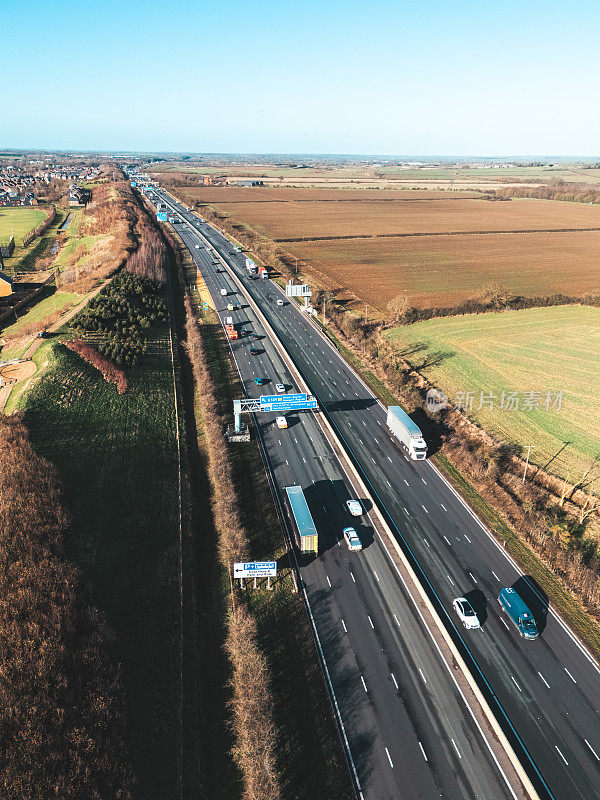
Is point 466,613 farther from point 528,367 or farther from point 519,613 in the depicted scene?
point 528,367

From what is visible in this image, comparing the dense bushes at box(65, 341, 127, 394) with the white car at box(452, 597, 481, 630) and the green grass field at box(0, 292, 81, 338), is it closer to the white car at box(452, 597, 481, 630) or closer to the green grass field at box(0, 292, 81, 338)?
the green grass field at box(0, 292, 81, 338)

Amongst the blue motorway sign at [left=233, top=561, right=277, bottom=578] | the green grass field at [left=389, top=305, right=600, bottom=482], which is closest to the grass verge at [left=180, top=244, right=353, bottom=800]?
the blue motorway sign at [left=233, top=561, right=277, bottom=578]

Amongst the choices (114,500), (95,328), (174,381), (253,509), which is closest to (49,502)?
(114,500)

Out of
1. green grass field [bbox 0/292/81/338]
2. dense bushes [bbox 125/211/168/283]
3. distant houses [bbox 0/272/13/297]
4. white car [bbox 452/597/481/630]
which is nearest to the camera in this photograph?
white car [bbox 452/597/481/630]

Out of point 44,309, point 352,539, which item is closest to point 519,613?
point 352,539

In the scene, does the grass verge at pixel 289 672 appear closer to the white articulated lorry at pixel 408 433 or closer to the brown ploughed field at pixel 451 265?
the white articulated lorry at pixel 408 433

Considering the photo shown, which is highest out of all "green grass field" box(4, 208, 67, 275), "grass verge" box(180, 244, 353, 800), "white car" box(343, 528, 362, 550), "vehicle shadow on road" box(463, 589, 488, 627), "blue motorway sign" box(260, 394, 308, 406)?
"green grass field" box(4, 208, 67, 275)
